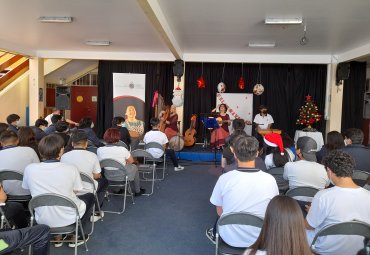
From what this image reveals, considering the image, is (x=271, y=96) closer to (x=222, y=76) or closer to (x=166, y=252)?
(x=222, y=76)

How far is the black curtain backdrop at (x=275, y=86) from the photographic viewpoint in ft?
32.4

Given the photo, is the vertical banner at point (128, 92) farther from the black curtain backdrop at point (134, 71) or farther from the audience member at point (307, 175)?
the audience member at point (307, 175)

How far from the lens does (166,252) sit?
307 centimetres

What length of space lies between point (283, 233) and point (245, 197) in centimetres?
92

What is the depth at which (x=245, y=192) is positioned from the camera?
222 cm

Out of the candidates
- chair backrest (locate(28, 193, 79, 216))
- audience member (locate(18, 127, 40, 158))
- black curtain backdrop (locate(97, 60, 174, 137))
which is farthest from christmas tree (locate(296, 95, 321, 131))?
chair backrest (locate(28, 193, 79, 216))

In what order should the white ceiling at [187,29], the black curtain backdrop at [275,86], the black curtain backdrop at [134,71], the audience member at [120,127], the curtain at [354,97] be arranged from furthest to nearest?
1. the black curtain backdrop at [134,71]
2. the black curtain backdrop at [275,86]
3. the curtain at [354,97]
4. the audience member at [120,127]
5. the white ceiling at [187,29]

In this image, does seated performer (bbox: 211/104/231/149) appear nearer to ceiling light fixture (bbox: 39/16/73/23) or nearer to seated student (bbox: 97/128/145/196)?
seated student (bbox: 97/128/145/196)

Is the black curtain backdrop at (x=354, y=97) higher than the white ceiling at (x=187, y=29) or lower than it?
lower

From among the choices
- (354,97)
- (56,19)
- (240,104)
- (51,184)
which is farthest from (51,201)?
(354,97)

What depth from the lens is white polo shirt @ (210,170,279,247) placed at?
222 centimetres

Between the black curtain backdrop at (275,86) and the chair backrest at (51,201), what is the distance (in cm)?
783

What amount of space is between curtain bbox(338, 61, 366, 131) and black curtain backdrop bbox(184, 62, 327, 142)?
2.08ft

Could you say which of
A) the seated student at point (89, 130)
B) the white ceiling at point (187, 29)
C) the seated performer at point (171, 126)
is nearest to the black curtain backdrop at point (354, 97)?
the white ceiling at point (187, 29)
